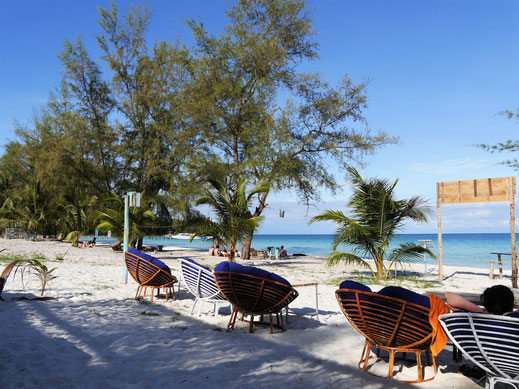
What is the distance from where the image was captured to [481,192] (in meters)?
11.2

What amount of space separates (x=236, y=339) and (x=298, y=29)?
18296mm

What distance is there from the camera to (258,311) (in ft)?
15.7

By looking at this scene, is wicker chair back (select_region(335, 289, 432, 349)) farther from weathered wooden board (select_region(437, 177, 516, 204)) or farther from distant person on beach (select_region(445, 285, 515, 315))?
weathered wooden board (select_region(437, 177, 516, 204))

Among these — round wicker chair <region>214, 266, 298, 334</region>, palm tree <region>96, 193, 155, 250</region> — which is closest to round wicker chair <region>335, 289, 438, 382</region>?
round wicker chair <region>214, 266, 298, 334</region>

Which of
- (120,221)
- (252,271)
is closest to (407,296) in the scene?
(252,271)

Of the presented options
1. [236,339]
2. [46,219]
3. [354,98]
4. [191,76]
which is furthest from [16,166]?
[236,339]

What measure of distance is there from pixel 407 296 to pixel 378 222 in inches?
312

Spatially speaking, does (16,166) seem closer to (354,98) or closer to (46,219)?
(46,219)

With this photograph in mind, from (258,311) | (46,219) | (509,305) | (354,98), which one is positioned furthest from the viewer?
(46,219)

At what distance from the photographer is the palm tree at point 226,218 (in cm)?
1155

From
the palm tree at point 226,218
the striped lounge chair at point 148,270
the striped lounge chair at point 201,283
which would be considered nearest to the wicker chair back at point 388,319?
the striped lounge chair at point 201,283

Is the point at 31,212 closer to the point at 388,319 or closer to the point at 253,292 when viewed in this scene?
the point at 253,292

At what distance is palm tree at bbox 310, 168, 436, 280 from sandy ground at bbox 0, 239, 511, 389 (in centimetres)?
492

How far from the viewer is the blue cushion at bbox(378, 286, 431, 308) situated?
10.7 feet
